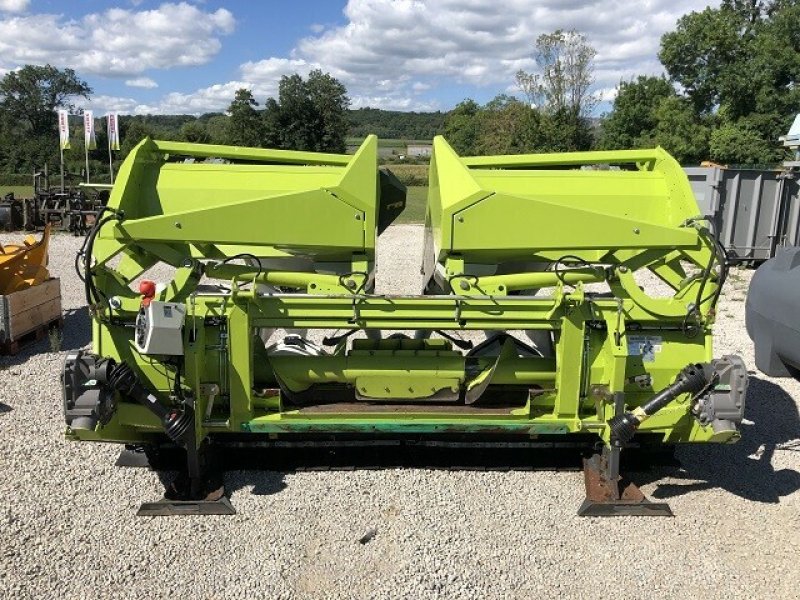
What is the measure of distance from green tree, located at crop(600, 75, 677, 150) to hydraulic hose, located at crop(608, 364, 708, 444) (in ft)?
148

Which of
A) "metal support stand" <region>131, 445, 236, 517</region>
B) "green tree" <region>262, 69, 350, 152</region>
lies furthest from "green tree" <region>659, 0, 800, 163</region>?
"metal support stand" <region>131, 445, 236, 517</region>

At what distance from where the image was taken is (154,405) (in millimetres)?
3744

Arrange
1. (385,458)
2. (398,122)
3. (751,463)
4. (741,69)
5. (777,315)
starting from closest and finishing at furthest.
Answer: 1. (385,458)
2. (751,463)
3. (777,315)
4. (741,69)
5. (398,122)

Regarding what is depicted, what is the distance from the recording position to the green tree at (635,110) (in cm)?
4590

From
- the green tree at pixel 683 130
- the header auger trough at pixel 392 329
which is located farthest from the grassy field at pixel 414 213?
the green tree at pixel 683 130

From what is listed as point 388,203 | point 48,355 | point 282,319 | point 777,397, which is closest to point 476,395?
point 282,319

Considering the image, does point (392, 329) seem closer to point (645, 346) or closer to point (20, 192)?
point (645, 346)

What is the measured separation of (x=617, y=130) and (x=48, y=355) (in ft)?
153

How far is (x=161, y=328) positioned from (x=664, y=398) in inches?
109

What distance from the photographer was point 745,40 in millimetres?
41312

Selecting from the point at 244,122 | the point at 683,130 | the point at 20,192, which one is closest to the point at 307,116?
the point at 244,122

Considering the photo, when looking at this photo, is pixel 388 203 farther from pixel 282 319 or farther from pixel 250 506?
pixel 250 506

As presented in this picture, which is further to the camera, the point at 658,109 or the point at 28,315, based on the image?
the point at 658,109

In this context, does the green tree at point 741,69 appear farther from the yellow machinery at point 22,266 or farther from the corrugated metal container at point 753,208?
the yellow machinery at point 22,266
